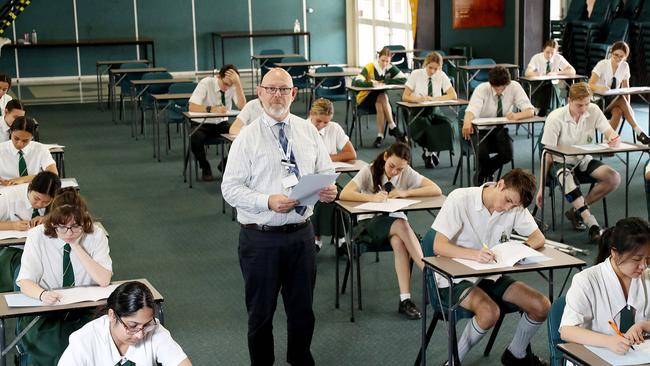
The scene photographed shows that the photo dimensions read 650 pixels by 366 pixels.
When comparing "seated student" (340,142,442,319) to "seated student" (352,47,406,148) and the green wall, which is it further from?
the green wall

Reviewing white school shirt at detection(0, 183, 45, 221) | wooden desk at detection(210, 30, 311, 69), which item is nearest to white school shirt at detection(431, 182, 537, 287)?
white school shirt at detection(0, 183, 45, 221)

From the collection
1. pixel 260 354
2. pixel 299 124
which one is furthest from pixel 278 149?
pixel 260 354

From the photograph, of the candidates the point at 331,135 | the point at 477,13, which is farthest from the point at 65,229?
the point at 477,13

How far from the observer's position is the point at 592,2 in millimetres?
15938

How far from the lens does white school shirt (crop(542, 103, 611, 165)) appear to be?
7.29 metres

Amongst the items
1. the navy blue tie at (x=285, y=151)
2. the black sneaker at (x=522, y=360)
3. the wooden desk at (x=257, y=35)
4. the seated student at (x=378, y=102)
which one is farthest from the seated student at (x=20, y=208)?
the wooden desk at (x=257, y=35)

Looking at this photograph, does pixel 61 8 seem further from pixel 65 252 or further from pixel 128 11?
pixel 65 252

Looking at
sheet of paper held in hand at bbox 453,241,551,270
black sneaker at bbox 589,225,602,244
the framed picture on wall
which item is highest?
the framed picture on wall

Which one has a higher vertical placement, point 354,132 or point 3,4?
point 3,4

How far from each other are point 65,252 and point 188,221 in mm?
3840

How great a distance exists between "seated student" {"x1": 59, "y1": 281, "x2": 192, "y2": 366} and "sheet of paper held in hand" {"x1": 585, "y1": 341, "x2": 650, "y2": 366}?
4.83ft

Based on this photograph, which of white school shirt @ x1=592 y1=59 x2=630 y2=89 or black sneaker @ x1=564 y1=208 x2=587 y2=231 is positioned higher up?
white school shirt @ x1=592 y1=59 x2=630 y2=89

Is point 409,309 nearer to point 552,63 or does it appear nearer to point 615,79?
point 615,79

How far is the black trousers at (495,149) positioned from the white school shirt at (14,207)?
14.8 feet
